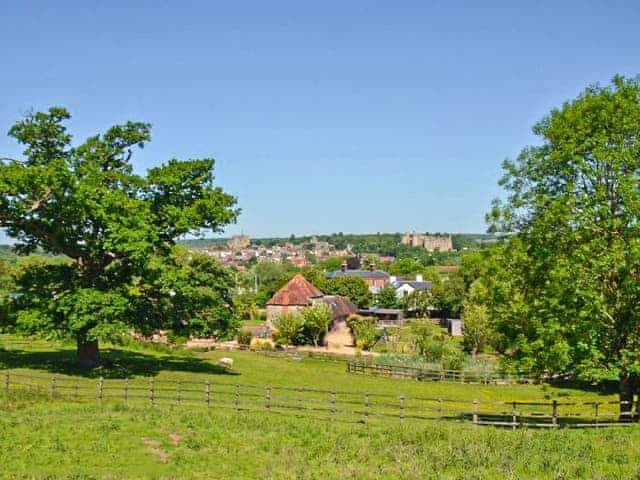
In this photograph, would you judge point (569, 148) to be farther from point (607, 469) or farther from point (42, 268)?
point (42, 268)

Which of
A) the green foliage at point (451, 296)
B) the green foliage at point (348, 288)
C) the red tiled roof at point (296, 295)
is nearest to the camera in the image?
the red tiled roof at point (296, 295)

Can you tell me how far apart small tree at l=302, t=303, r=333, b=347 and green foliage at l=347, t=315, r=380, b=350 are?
488cm

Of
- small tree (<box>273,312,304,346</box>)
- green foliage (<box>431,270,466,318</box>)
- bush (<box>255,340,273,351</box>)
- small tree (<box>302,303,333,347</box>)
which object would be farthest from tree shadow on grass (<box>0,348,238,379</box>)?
green foliage (<box>431,270,466,318</box>)

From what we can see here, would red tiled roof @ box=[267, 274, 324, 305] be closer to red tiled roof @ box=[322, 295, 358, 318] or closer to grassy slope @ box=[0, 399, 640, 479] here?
red tiled roof @ box=[322, 295, 358, 318]

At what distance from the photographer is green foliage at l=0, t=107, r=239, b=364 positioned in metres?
32.8

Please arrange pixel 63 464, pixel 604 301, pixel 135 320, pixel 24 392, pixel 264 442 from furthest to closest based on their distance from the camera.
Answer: pixel 135 320, pixel 24 392, pixel 604 301, pixel 264 442, pixel 63 464

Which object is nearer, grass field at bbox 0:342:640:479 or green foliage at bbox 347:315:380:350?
grass field at bbox 0:342:640:479

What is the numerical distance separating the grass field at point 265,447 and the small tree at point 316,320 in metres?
37.0

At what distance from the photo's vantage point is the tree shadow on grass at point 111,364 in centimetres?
3553

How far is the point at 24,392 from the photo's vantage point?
27.9m

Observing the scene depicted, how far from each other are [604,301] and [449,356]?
3090cm

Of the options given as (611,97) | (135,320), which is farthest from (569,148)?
(135,320)

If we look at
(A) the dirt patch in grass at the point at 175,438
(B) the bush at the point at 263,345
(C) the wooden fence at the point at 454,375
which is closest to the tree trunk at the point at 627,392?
(A) the dirt patch in grass at the point at 175,438

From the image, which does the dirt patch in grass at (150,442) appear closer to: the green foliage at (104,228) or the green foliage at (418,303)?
the green foliage at (104,228)
